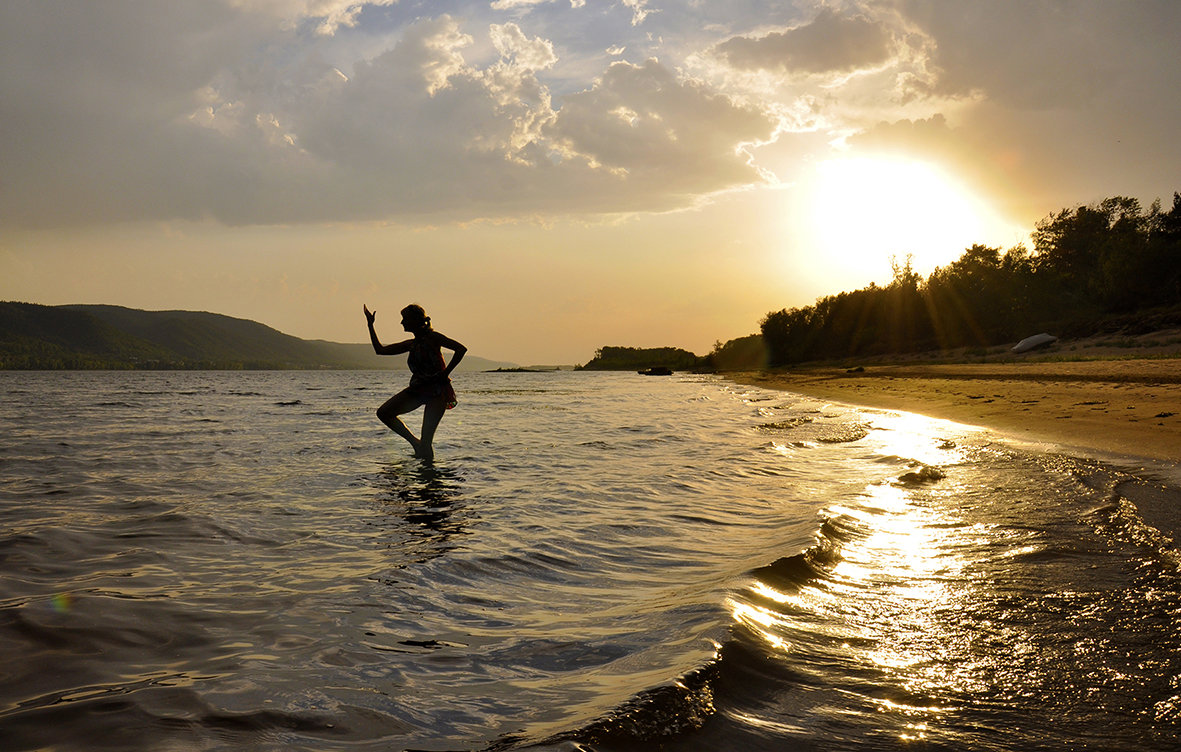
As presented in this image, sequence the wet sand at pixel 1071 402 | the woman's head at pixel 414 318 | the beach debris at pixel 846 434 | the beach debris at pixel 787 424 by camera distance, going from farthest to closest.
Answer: the beach debris at pixel 787 424 → the beach debris at pixel 846 434 → the woman's head at pixel 414 318 → the wet sand at pixel 1071 402

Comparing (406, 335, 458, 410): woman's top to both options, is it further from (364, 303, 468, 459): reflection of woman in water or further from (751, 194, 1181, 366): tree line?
(751, 194, 1181, 366): tree line

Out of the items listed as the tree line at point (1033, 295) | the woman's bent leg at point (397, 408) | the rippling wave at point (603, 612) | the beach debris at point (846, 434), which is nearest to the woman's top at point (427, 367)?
the woman's bent leg at point (397, 408)

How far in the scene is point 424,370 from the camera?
12023mm

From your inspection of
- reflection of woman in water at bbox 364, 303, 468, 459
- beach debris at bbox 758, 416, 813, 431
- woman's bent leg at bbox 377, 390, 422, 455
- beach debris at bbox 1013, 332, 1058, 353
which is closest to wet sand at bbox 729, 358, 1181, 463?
beach debris at bbox 758, 416, 813, 431

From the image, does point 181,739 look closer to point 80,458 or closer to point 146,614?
point 146,614

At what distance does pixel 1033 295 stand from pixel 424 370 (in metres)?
72.7

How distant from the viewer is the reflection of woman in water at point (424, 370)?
1192 cm

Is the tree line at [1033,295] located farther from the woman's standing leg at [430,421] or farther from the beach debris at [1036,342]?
the woman's standing leg at [430,421]

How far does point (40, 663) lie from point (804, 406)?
80.1 ft

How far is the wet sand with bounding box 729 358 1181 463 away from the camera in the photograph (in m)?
10.7

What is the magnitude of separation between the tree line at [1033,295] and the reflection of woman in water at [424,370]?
4661cm

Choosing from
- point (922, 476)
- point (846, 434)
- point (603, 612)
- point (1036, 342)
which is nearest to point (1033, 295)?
point (1036, 342)

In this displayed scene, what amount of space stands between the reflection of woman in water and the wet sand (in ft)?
35.7

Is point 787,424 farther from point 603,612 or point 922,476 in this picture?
point 603,612
